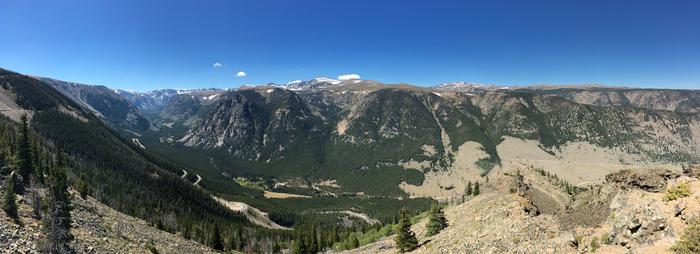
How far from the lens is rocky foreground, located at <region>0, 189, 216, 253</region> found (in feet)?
183

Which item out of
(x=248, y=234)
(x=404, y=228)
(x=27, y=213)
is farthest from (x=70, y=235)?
(x=248, y=234)

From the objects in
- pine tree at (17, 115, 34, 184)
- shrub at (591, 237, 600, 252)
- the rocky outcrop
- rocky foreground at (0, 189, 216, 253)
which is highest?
the rocky outcrop

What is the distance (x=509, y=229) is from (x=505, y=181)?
3965cm

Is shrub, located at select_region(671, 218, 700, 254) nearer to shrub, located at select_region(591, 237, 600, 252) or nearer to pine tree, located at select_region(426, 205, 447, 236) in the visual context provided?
shrub, located at select_region(591, 237, 600, 252)

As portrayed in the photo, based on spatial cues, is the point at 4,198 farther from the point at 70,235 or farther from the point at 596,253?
the point at 596,253

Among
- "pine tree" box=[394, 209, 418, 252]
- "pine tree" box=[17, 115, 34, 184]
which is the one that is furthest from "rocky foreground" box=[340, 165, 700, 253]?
"pine tree" box=[17, 115, 34, 184]

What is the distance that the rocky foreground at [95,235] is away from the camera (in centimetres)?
5588

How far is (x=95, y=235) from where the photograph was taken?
71000mm

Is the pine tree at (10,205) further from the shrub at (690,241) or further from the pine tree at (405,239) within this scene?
the shrub at (690,241)

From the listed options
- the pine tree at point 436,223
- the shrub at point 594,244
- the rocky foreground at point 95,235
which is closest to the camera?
the shrub at point 594,244

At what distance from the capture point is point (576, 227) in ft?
108

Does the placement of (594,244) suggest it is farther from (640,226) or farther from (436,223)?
(436,223)

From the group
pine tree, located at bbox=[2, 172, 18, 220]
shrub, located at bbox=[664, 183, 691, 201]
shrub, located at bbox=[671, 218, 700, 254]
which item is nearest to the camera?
shrub, located at bbox=[671, 218, 700, 254]

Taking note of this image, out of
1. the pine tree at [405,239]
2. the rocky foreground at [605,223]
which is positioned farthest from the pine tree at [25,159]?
the rocky foreground at [605,223]
